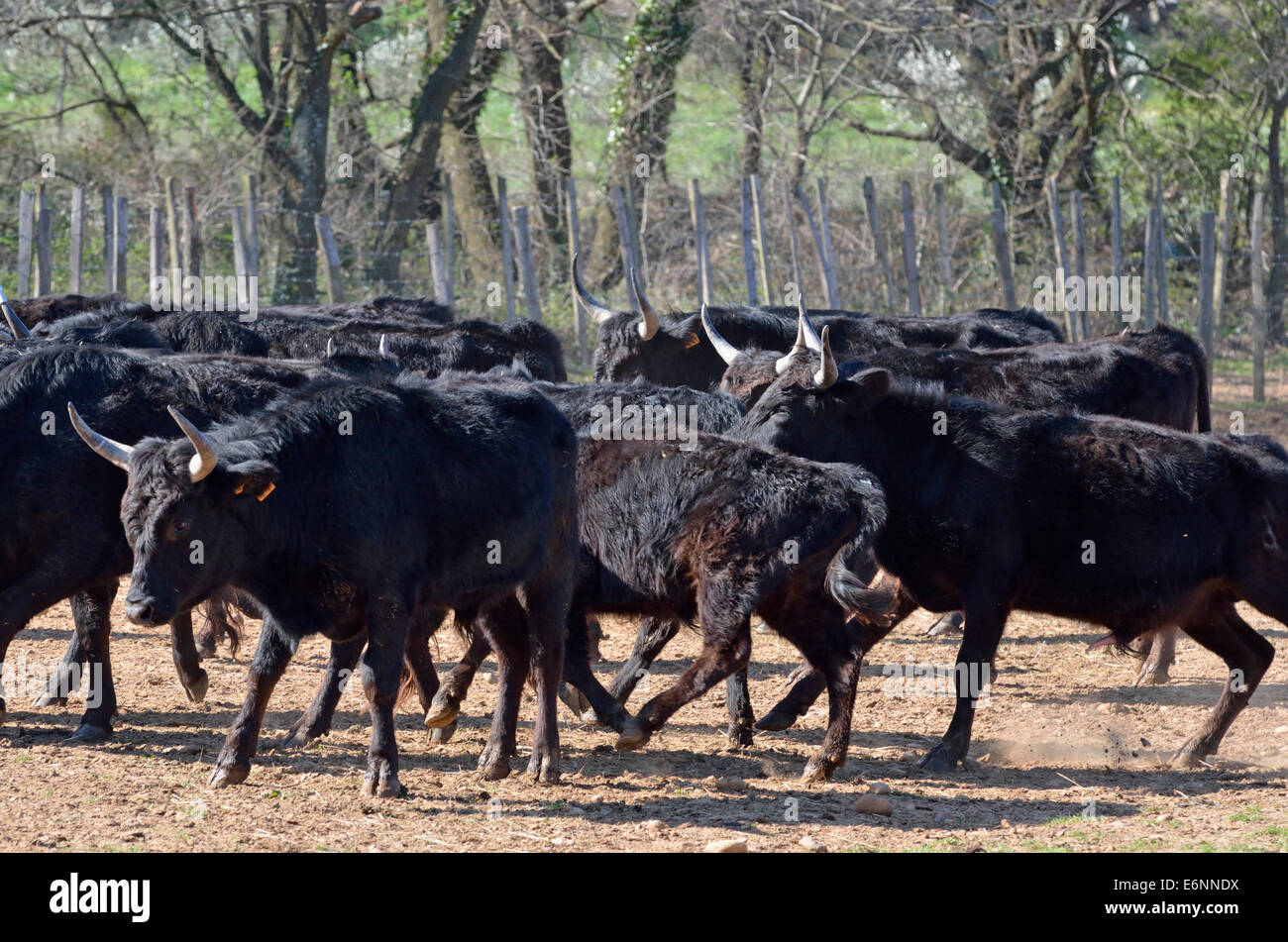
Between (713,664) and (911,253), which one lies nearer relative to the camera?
(713,664)

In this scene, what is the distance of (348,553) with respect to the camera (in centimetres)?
541

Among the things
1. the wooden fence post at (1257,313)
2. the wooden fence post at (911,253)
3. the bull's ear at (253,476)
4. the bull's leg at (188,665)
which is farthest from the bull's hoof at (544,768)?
the wooden fence post at (1257,313)

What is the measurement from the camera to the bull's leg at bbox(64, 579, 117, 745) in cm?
638

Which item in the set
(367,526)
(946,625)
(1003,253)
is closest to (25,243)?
(1003,253)

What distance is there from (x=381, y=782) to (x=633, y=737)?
3.43 feet

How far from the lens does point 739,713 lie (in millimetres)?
6641

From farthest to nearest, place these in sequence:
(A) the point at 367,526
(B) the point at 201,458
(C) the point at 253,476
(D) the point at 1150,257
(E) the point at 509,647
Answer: (D) the point at 1150,257, (E) the point at 509,647, (A) the point at 367,526, (C) the point at 253,476, (B) the point at 201,458

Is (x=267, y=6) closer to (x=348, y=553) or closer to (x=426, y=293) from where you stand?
(x=426, y=293)

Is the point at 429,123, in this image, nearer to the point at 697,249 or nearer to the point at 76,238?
the point at 697,249

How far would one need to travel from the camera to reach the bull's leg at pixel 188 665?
700 cm

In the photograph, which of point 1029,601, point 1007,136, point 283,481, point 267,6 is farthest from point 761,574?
point 1007,136

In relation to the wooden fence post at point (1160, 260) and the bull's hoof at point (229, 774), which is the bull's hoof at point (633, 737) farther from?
the wooden fence post at point (1160, 260)

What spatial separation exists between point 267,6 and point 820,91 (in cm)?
847

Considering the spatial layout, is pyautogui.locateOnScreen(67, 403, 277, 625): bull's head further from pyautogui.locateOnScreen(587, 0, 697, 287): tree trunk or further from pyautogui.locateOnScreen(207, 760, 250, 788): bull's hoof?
pyautogui.locateOnScreen(587, 0, 697, 287): tree trunk
